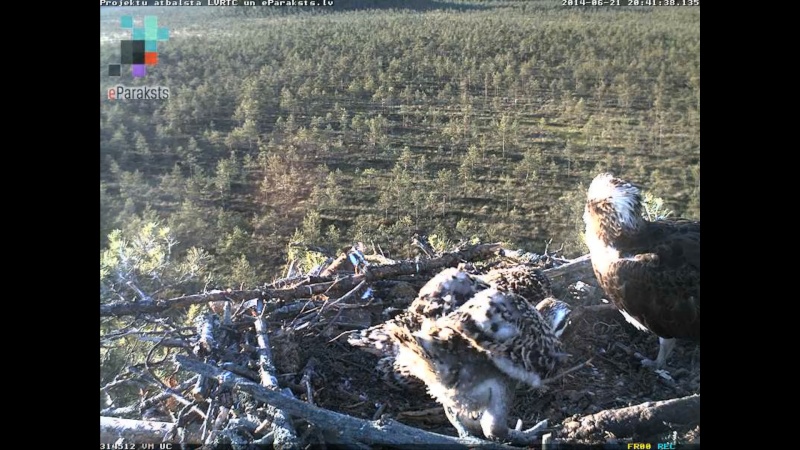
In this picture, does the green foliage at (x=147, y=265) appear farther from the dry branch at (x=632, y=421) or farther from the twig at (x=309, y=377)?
the dry branch at (x=632, y=421)

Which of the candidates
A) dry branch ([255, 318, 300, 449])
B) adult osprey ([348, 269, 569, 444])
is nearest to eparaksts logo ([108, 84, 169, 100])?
dry branch ([255, 318, 300, 449])

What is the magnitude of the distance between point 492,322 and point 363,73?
47.1 inches

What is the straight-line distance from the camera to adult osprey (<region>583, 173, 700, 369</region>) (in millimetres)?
2686

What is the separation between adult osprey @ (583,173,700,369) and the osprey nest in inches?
4.1

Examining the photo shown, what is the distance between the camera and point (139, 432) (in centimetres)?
268

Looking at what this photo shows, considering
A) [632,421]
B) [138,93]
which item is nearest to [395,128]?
[138,93]

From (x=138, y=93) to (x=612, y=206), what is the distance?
2.01m

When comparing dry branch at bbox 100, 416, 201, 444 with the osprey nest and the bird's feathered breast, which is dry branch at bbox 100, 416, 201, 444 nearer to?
the osprey nest

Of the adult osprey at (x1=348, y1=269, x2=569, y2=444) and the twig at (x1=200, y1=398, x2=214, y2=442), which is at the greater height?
the adult osprey at (x1=348, y1=269, x2=569, y2=444)

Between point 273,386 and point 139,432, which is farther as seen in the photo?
point 139,432

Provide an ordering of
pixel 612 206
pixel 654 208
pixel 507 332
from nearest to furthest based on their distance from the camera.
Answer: pixel 507 332 < pixel 612 206 < pixel 654 208

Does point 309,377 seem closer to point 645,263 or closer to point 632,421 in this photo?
point 632,421

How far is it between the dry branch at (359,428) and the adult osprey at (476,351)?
9 cm
